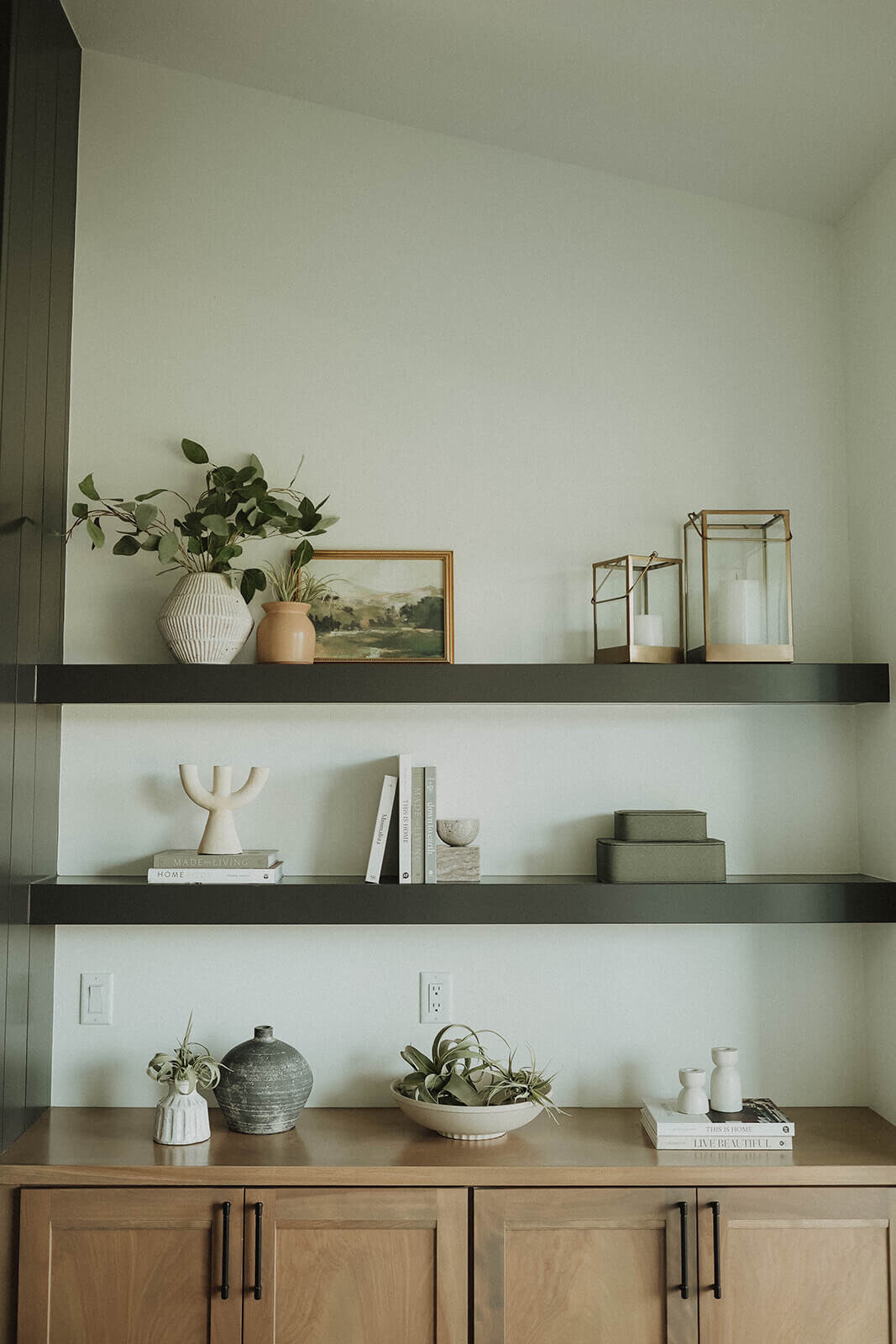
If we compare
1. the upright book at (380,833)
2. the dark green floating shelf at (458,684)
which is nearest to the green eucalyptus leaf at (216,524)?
the dark green floating shelf at (458,684)

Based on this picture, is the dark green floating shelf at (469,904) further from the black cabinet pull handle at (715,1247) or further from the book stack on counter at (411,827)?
the black cabinet pull handle at (715,1247)

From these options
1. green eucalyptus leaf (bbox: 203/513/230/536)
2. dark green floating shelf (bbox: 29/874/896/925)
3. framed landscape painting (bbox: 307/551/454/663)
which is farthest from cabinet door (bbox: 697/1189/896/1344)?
green eucalyptus leaf (bbox: 203/513/230/536)

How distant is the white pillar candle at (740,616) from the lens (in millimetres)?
2062

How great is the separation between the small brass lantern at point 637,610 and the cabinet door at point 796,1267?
946 millimetres

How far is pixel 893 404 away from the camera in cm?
204

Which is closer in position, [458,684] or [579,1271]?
[579,1271]

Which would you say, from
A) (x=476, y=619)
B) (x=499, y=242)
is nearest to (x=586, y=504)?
(x=476, y=619)

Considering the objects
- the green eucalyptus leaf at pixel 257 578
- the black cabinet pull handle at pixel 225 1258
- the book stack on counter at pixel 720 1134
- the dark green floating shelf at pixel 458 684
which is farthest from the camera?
the green eucalyptus leaf at pixel 257 578

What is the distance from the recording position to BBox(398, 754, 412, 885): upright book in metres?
2.01

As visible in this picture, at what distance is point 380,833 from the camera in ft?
6.71

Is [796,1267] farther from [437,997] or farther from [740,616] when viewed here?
[740,616]

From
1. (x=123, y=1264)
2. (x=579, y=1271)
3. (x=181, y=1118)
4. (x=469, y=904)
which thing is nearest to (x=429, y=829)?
(x=469, y=904)

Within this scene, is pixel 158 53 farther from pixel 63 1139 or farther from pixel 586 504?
pixel 63 1139

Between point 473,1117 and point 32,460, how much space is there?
1.42 m
